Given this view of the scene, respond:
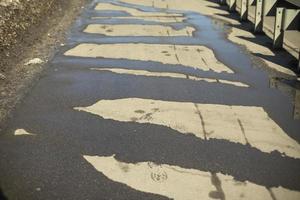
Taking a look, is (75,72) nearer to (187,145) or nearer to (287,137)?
(187,145)

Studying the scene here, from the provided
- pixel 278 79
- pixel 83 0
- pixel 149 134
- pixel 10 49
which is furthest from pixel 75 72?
pixel 83 0

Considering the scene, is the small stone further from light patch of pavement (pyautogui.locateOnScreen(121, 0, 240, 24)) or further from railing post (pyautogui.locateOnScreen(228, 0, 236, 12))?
railing post (pyautogui.locateOnScreen(228, 0, 236, 12))

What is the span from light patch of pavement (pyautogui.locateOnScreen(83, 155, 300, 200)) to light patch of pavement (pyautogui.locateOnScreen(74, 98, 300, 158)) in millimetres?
897

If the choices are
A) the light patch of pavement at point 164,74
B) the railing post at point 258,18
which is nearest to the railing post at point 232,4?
the railing post at point 258,18

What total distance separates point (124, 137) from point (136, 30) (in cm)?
636

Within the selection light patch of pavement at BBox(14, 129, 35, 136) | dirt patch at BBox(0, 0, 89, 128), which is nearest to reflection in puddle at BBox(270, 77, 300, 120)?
light patch of pavement at BBox(14, 129, 35, 136)

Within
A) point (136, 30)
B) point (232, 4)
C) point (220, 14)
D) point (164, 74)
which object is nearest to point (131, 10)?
point (220, 14)

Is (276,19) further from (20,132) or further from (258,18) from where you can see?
(20,132)

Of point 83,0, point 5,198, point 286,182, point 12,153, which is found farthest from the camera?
point 83,0

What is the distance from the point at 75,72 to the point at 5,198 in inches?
161

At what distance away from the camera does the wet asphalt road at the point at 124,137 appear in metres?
4.83

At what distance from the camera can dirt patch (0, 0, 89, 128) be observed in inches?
300

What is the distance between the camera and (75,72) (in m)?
8.37

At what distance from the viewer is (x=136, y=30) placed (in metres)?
11.8
